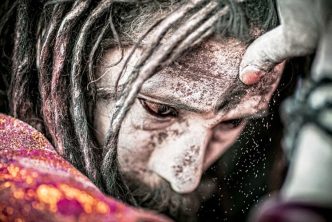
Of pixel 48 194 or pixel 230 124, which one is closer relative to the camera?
pixel 48 194

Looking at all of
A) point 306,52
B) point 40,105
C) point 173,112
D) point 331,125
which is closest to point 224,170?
point 173,112

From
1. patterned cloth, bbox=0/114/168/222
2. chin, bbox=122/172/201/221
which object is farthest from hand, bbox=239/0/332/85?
chin, bbox=122/172/201/221

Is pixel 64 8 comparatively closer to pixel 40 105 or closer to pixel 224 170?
pixel 40 105

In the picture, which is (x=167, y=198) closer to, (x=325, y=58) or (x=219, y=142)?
(x=219, y=142)

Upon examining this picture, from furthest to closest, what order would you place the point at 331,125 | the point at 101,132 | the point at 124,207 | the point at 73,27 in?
the point at 101,132, the point at 73,27, the point at 124,207, the point at 331,125

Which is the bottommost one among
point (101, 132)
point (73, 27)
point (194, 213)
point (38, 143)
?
point (194, 213)

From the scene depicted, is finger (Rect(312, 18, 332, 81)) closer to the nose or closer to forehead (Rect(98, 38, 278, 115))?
forehead (Rect(98, 38, 278, 115))

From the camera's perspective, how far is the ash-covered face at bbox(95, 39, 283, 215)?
4.77 feet

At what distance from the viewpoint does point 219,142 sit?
66.5 inches

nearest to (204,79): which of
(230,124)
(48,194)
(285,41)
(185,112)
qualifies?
(185,112)

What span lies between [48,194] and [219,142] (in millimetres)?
673

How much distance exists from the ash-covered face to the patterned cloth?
29 cm

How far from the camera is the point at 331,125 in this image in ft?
2.70

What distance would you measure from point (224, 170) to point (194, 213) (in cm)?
15
